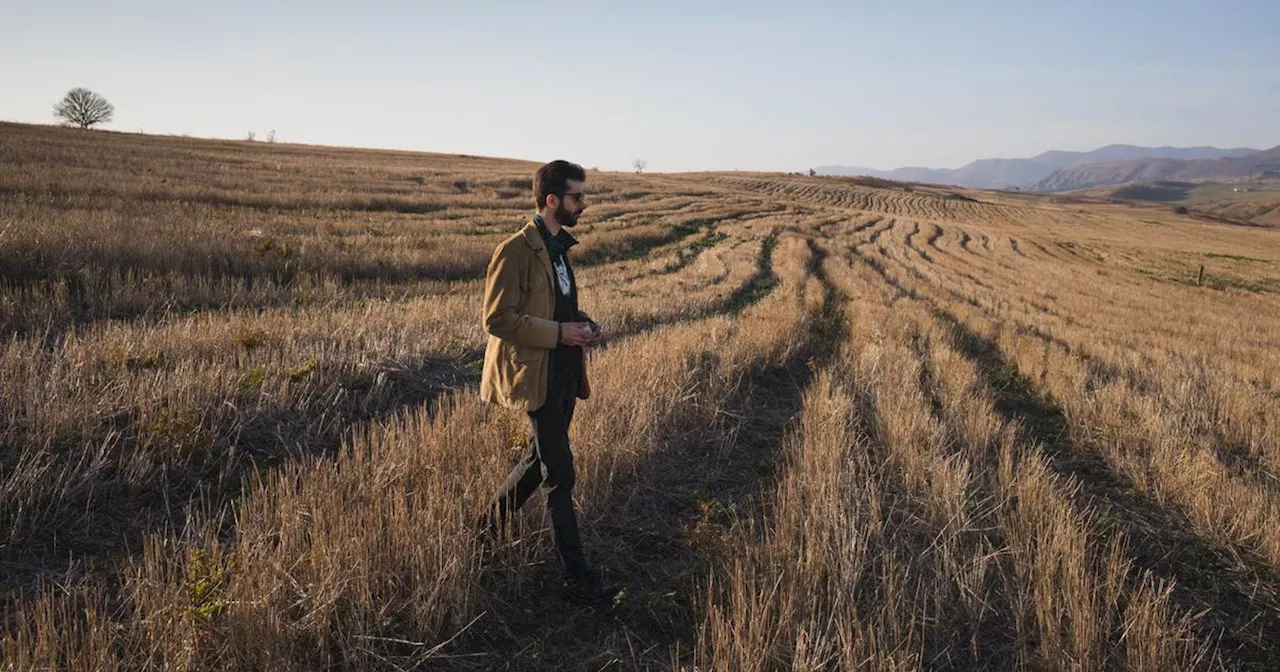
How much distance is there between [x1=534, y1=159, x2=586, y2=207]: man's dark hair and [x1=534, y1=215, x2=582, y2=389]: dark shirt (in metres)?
0.13

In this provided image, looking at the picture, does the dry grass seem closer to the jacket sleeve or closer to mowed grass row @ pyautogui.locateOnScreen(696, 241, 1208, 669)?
mowed grass row @ pyautogui.locateOnScreen(696, 241, 1208, 669)

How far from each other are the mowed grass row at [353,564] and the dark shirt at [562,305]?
0.97 meters

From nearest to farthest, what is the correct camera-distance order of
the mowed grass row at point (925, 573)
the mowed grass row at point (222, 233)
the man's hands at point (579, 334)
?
the mowed grass row at point (925, 573) < the man's hands at point (579, 334) < the mowed grass row at point (222, 233)

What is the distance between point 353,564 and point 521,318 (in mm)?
1429

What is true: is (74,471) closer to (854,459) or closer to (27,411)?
(27,411)

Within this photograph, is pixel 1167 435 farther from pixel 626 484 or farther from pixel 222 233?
pixel 222 233

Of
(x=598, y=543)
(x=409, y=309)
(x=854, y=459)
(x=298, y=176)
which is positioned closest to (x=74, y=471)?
A: (x=598, y=543)

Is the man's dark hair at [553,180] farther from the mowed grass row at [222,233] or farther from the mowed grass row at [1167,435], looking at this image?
the mowed grass row at [222,233]

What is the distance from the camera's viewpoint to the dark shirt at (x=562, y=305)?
3572mm

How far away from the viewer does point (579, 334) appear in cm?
348

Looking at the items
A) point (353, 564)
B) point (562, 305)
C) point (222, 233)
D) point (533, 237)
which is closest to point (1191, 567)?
point (562, 305)

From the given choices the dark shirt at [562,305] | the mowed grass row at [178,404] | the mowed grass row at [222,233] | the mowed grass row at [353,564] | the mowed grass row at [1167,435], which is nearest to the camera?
the mowed grass row at [353,564]

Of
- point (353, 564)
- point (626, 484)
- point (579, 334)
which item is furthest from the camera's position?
point (626, 484)

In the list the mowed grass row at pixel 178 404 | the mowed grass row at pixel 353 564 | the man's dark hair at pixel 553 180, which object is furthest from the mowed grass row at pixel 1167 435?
the mowed grass row at pixel 178 404
